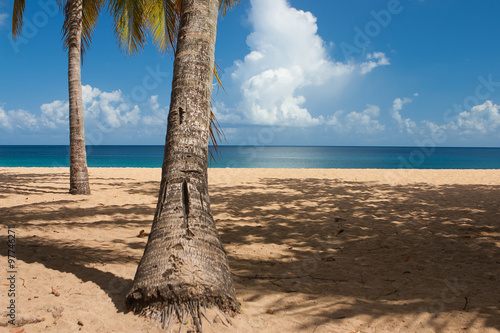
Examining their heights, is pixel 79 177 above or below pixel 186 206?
below

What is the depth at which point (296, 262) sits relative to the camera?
4.27 m

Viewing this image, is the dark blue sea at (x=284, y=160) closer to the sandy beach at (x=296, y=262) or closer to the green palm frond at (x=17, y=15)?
the sandy beach at (x=296, y=262)

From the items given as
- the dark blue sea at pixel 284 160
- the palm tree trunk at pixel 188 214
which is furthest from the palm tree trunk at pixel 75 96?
the palm tree trunk at pixel 188 214

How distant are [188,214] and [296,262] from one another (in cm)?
202

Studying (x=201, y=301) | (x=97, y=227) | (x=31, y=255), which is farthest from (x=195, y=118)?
(x=97, y=227)

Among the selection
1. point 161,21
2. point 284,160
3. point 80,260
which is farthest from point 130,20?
point 284,160

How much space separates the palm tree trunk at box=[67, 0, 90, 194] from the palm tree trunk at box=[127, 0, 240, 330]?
642 cm

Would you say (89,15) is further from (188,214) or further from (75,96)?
(188,214)

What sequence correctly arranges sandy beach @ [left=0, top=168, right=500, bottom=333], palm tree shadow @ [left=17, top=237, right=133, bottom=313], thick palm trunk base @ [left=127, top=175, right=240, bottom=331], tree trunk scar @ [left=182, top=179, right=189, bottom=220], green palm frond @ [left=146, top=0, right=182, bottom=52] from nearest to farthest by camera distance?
thick palm trunk base @ [left=127, top=175, right=240, bottom=331]
sandy beach @ [left=0, top=168, right=500, bottom=333]
tree trunk scar @ [left=182, top=179, right=189, bottom=220]
palm tree shadow @ [left=17, top=237, right=133, bottom=313]
green palm frond @ [left=146, top=0, right=182, bottom=52]

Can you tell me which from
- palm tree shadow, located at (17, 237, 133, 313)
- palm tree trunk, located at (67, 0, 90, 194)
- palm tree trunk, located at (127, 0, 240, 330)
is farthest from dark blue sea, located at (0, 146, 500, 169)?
palm tree trunk, located at (127, 0, 240, 330)

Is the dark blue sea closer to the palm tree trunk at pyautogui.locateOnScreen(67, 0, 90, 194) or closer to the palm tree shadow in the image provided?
the palm tree shadow

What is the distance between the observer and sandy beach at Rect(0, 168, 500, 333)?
273 cm

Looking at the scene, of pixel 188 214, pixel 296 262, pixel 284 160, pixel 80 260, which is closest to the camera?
pixel 188 214

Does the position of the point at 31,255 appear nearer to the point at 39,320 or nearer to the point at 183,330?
the point at 39,320
